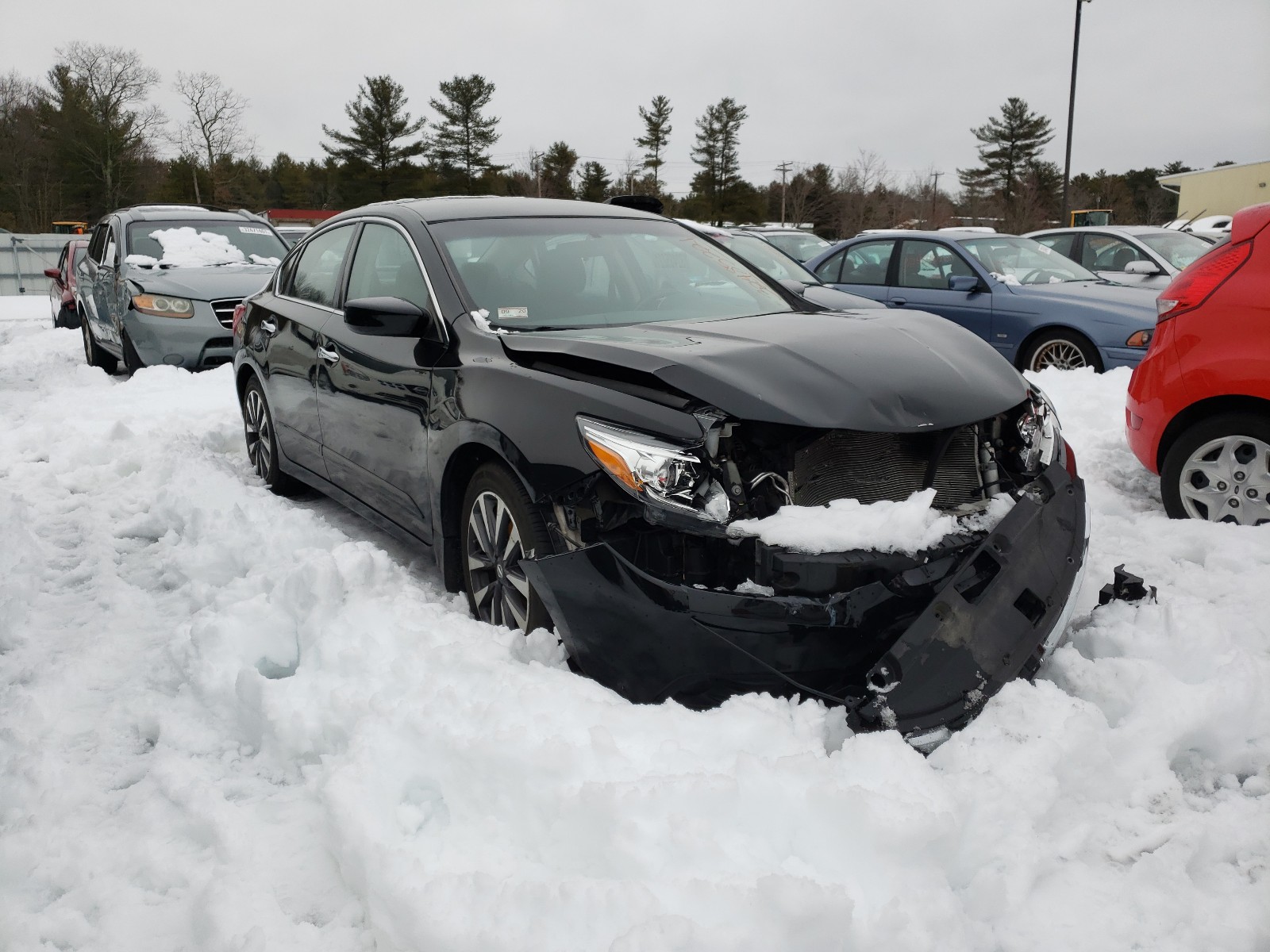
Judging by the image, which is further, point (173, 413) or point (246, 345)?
point (173, 413)

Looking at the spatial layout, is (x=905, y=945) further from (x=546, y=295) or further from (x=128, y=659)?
(x=128, y=659)

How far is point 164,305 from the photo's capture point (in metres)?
9.68

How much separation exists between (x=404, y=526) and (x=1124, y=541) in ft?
9.74

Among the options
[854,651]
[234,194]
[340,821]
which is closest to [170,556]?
[340,821]

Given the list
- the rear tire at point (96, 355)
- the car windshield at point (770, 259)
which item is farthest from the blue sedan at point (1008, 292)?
the rear tire at point (96, 355)

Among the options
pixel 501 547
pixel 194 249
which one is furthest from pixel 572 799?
pixel 194 249

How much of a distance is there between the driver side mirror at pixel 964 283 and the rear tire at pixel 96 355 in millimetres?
9240

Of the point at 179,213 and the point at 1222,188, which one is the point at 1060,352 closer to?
the point at 179,213

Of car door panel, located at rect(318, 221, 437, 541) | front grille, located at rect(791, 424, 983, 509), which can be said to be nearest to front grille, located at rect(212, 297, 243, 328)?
car door panel, located at rect(318, 221, 437, 541)

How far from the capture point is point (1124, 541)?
420 cm

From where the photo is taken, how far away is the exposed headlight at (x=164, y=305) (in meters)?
9.68

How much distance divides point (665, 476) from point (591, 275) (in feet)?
5.12

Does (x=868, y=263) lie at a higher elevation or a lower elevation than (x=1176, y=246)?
lower

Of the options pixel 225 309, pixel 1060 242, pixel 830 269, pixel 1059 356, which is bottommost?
pixel 1059 356
